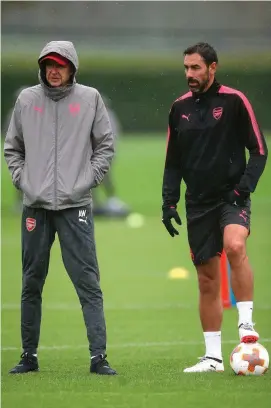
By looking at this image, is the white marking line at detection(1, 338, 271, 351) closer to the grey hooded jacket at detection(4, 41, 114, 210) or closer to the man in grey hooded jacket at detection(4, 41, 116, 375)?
the man in grey hooded jacket at detection(4, 41, 116, 375)

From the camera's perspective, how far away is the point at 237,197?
764 cm

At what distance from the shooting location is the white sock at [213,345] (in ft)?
25.7

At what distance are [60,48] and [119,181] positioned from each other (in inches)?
939

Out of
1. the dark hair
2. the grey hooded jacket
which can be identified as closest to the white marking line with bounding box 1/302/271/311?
the grey hooded jacket

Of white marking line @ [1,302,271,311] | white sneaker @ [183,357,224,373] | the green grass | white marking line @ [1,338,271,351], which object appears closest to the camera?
the green grass

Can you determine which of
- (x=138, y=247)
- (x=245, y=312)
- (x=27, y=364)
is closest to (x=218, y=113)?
(x=245, y=312)

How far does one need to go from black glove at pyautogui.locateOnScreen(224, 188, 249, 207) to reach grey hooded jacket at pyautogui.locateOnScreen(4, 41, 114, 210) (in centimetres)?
82

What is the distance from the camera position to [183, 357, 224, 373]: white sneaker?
768 centimetres

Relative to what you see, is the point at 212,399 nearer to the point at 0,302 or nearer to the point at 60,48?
the point at 60,48

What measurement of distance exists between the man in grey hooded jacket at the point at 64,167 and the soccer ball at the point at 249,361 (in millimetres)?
798

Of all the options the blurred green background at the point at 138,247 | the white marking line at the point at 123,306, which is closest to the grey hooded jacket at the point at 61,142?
the blurred green background at the point at 138,247

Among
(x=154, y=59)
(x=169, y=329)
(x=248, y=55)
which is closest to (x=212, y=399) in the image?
(x=169, y=329)

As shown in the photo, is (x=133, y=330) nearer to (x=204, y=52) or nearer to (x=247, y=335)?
(x=247, y=335)

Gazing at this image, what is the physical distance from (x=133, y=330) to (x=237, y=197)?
9.47 feet
